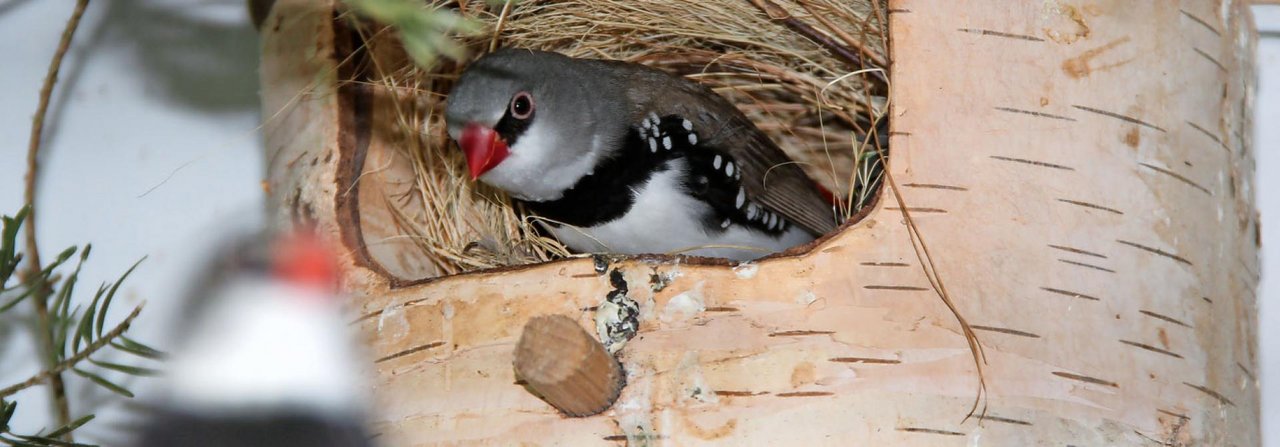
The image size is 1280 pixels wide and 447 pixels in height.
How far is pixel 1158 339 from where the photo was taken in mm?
1987

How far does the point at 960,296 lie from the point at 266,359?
60.1 inches

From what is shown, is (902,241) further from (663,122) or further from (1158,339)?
(663,122)

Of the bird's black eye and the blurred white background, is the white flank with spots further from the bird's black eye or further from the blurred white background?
the blurred white background

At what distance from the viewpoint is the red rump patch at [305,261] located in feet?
7.54

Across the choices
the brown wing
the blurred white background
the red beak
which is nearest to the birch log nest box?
the red beak

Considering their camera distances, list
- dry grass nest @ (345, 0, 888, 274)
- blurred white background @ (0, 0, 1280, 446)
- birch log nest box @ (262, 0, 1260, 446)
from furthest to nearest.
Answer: blurred white background @ (0, 0, 1280, 446)
dry grass nest @ (345, 0, 888, 274)
birch log nest box @ (262, 0, 1260, 446)

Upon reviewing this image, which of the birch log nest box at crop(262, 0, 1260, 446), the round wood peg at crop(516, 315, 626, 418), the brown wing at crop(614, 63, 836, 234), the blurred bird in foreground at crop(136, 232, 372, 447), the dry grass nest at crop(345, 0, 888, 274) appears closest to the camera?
the round wood peg at crop(516, 315, 626, 418)

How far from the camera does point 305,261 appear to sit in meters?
2.38

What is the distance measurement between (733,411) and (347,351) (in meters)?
0.81

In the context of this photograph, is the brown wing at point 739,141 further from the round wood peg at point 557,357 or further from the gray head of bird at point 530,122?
the round wood peg at point 557,357

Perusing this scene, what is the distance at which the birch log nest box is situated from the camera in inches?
72.9

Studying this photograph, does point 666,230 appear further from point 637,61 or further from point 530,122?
point 637,61

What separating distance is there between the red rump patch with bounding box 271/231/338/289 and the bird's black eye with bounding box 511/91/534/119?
47 cm

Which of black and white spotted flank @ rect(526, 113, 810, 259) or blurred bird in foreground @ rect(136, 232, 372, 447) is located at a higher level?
black and white spotted flank @ rect(526, 113, 810, 259)
